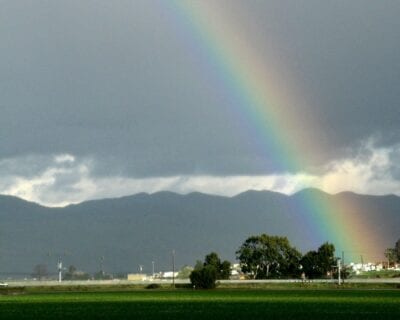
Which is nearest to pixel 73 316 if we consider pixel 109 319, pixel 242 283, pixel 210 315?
pixel 109 319

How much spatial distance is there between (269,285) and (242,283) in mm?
8676

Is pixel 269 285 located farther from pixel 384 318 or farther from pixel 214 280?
pixel 384 318

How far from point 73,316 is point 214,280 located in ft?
340

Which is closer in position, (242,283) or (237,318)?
(237,318)

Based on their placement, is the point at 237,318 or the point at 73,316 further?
the point at 73,316

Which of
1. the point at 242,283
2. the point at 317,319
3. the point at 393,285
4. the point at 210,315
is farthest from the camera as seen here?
the point at 242,283

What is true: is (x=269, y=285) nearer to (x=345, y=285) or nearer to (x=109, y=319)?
(x=345, y=285)

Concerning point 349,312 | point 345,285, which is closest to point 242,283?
point 345,285

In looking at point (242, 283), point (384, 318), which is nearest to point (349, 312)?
point (384, 318)

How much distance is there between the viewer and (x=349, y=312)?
6588 centimetres

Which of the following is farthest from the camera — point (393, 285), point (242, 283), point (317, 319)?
point (242, 283)

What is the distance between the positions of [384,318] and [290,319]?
5.78 meters

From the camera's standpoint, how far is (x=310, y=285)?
17062cm

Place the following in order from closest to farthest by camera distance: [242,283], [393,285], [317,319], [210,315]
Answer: [317,319] → [210,315] → [393,285] → [242,283]
